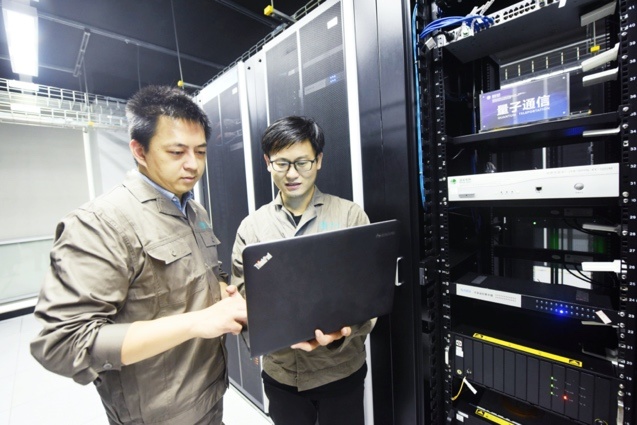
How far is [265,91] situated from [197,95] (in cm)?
104

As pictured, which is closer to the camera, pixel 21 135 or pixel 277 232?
pixel 277 232

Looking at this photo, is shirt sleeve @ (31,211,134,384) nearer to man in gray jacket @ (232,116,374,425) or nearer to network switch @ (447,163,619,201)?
man in gray jacket @ (232,116,374,425)

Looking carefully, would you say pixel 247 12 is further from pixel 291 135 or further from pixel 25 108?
pixel 25 108

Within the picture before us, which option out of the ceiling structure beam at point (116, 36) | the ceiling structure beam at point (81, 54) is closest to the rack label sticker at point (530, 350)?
the ceiling structure beam at point (116, 36)

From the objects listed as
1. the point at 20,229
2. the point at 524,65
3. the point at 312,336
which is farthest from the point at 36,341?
the point at 20,229

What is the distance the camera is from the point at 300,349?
100 centimetres

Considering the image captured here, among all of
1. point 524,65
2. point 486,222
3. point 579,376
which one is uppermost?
point 524,65

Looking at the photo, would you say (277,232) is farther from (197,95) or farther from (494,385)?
(197,95)

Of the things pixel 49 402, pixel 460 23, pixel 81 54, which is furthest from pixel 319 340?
pixel 81 54

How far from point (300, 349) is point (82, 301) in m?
0.66

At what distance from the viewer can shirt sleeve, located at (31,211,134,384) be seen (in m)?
0.60

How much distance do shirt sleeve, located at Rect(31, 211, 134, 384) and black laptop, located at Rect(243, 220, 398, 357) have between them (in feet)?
1.04

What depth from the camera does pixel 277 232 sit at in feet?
3.66

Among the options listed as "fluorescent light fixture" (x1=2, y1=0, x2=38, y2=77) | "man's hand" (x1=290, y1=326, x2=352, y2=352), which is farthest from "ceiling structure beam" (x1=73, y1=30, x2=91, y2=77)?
"man's hand" (x1=290, y1=326, x2=352, y2=352)
